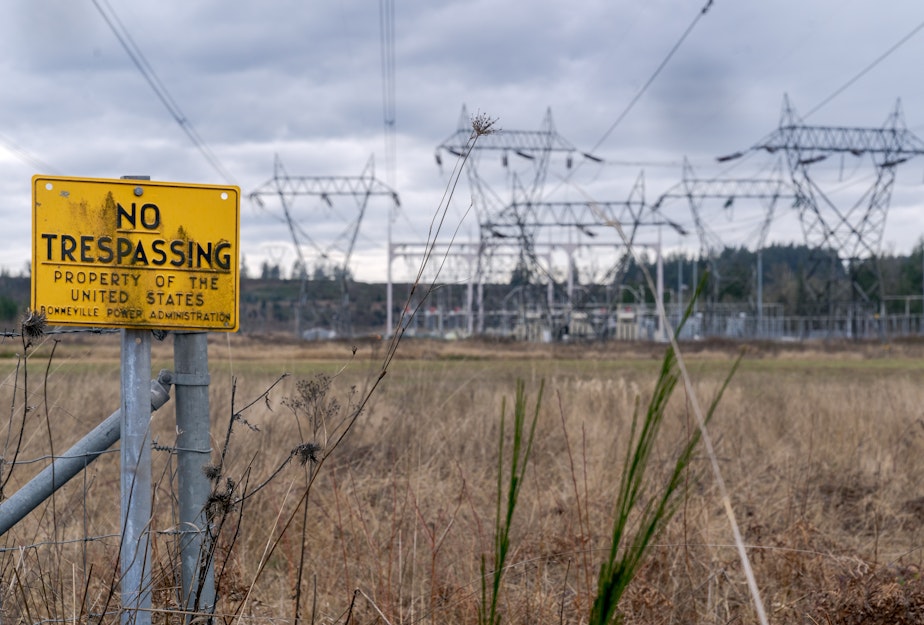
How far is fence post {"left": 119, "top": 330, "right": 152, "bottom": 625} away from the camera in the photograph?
238 cm

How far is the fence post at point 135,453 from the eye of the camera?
238cm

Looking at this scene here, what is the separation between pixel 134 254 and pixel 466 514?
3.27m

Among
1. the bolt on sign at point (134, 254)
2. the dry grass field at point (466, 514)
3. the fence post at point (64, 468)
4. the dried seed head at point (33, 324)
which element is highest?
the bolt on sign at point (134, 254)

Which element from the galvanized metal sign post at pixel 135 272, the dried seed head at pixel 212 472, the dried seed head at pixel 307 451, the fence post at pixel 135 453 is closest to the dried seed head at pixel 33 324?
the galvanized metal sign post at pixel 135 272

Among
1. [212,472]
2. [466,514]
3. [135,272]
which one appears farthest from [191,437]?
[466,514]

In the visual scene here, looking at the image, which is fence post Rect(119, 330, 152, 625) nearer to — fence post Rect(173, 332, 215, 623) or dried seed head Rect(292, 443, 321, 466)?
fence post Rect(173, 332, 215, 623)

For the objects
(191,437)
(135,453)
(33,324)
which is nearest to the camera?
(33,324)

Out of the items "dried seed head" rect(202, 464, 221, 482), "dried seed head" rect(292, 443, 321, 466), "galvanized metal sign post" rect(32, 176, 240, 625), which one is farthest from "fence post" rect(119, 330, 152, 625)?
"dried seed head" rect(292, 443, 321, 466)

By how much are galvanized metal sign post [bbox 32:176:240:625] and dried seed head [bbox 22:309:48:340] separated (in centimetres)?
4

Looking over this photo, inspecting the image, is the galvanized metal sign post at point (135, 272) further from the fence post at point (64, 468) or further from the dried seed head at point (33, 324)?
the fence post at point (64, 468)

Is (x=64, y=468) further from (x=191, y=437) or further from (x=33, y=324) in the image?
(x=33, y=324)

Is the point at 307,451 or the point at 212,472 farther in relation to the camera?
the point at 212,472

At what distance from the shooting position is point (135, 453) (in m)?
→ 2.38

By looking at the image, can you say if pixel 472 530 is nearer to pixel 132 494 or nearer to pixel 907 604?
pixel 907 604
